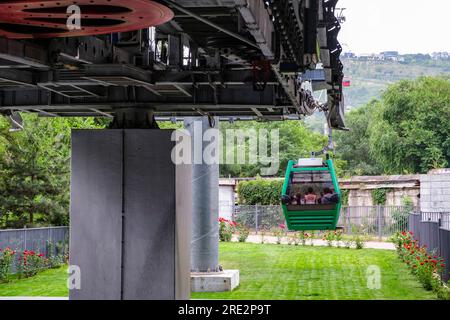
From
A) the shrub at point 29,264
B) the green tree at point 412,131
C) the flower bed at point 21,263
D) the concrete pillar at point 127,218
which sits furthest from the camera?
the green tree at point 412,131

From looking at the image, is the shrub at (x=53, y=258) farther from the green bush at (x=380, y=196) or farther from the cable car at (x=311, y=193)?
the green bush at (x=380, y=196)

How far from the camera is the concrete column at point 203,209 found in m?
29.1

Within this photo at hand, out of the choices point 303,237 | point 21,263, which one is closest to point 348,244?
point 303,237

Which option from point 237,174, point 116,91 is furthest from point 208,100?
point 237,174

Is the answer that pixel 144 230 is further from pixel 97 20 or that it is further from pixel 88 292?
pixel 97 20

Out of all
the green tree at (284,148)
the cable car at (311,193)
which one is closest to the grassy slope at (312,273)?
the cable car at (311,193)

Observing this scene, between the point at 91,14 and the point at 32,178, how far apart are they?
2780 centimetres

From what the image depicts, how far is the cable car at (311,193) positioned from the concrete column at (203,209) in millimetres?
2317

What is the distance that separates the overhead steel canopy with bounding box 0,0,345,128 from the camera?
11.7 metres

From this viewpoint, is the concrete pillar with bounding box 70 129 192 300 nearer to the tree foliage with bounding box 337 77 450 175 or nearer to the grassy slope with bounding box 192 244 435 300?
the grassy slope with bounding box 192 244 435 300

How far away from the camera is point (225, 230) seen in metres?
53.9

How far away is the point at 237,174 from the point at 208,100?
294ft

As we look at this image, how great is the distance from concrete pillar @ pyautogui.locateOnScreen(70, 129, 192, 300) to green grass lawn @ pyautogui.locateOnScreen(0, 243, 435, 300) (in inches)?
325

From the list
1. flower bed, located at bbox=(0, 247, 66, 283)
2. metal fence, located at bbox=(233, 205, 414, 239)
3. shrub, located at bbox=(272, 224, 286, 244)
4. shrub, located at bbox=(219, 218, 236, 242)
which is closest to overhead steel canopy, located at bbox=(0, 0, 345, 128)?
flower bed, located at bbox=(0, 247, 66, 283)
